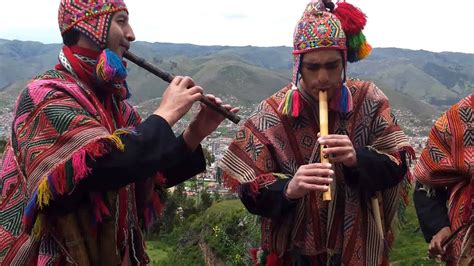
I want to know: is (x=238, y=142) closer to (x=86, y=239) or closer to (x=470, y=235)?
(x=86, y=239)

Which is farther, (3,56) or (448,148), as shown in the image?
(3,56)

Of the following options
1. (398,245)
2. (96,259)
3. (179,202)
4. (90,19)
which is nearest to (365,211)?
(96,259)

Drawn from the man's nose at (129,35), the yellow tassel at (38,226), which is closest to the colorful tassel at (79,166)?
the yellow tassel at (38,226)

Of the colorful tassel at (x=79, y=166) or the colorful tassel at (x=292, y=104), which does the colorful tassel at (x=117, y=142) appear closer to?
the colorful tassel at (x=79, y=166)

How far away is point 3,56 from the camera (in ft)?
563

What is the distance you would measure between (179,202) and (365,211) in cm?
2592

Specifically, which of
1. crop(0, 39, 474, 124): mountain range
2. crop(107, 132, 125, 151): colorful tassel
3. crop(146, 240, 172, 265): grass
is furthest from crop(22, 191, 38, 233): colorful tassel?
crop(0, 39, 474, 124): mountain range

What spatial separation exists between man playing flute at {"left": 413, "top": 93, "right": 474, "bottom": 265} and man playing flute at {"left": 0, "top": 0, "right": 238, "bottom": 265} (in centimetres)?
124

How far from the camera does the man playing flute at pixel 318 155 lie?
300cm

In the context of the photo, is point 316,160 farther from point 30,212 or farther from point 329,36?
point 30,212

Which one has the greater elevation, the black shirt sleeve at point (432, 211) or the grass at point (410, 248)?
the black shirt sleeve at point (432, 211)

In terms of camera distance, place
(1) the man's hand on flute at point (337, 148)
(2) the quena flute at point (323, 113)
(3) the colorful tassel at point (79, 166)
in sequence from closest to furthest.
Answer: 1. (3) the colorful tassel at point (79, 166)
2. (1) the man's hand on flute at point (337, 148)
3. (2) the quena flute at point (323, 113)

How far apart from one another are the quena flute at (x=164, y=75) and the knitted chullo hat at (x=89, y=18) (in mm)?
189

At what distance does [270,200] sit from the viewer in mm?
3029
